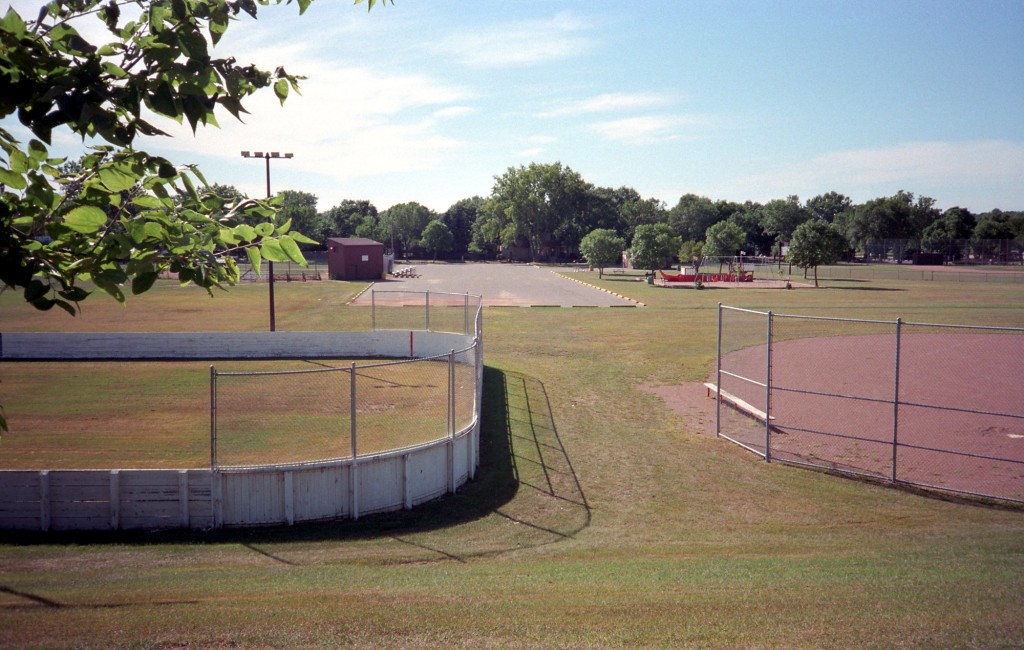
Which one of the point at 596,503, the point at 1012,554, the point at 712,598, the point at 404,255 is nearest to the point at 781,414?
the point at 596,503

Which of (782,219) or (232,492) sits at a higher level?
(782,219)

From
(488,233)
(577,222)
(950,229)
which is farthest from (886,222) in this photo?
(488,233)

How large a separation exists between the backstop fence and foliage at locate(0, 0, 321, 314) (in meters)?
11.6

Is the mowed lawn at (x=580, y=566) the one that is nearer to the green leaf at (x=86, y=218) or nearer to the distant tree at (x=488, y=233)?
the green leaf at (x=86, y=218)

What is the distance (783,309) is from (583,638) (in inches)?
1747

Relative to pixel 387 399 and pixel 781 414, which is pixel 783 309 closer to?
pixel 781 414

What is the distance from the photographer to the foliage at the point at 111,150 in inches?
135

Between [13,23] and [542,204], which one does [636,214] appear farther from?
[13,23]

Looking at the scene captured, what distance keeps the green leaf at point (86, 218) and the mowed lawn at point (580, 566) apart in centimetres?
453

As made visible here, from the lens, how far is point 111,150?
4016 millimetres

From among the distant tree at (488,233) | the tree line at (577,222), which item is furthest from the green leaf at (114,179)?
the distant tree at (488,233)

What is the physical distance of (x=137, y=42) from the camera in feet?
12.7

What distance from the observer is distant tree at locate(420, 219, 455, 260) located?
465 ft

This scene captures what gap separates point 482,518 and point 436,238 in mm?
132101
